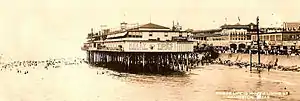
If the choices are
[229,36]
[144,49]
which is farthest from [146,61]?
[229,36]

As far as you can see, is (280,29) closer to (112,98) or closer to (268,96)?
(268,96)

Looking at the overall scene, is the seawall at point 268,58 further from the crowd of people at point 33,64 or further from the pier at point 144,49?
the crowd of people at point 33,64

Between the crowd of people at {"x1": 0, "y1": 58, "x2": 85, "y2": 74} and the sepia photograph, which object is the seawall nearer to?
the sepia photograph

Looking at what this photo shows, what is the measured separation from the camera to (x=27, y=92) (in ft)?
6.91

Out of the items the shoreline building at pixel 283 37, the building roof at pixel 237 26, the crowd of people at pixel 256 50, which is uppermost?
the building roof at pixel 237 26

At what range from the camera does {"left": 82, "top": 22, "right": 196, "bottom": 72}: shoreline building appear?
2.10m

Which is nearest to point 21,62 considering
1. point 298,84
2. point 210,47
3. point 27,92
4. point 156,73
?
point 27,92

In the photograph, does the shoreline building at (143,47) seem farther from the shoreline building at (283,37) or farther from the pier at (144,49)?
the shoreline building at (283,37)

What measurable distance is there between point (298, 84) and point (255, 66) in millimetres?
148

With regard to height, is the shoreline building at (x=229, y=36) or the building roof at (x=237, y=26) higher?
the building roof at (x=237, y=26)

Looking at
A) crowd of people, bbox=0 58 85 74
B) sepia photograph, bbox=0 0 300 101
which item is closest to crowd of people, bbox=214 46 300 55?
sepia photograph, bbox=0 0 300 101

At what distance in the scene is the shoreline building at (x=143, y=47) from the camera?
2.10m

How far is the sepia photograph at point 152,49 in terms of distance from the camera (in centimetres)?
208

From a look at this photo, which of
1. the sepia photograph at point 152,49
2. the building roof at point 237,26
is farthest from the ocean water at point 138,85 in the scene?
the building roof at point 237,26
